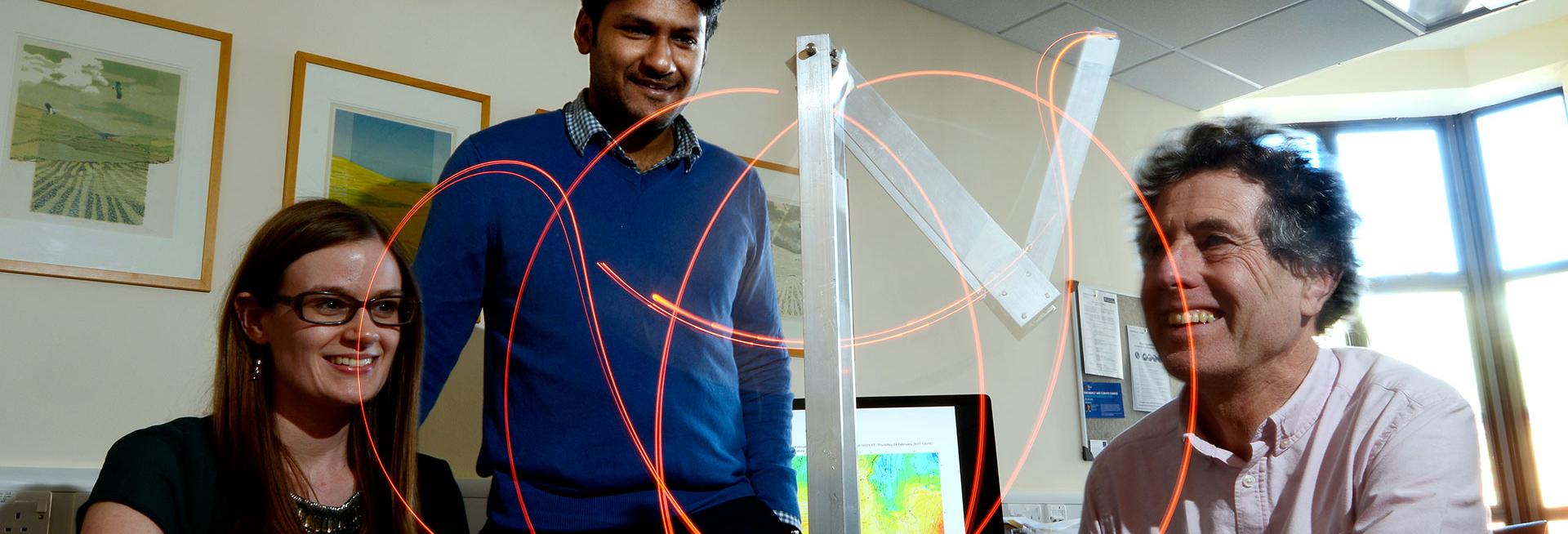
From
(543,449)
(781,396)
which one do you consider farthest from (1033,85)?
(543,449)

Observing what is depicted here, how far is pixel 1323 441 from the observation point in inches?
44.4

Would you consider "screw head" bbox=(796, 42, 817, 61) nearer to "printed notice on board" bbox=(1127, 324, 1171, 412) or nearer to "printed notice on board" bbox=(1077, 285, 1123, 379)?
"printed notice on board" bbox=(1127, 324, 1171, 412)

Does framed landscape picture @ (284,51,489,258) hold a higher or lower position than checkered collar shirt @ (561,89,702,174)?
higher

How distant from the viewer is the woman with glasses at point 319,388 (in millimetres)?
1411

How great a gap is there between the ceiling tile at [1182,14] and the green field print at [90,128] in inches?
98.0

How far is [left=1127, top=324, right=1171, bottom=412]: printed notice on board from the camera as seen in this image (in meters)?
2.65

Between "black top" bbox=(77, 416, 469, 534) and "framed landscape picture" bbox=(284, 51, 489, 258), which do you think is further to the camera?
"framed landscape picture" bbox=(284, 51, 489, 258)

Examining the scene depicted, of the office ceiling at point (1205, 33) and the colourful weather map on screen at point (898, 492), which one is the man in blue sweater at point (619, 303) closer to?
the colourful weather map on screen at point (898, 492)

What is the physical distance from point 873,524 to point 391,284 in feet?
3.04

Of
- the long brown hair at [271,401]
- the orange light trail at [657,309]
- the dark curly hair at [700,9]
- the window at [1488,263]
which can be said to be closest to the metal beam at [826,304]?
the orange light trail at [657,309]

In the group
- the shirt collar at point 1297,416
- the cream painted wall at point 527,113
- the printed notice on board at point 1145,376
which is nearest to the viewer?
the shirt collar at point 1297,416

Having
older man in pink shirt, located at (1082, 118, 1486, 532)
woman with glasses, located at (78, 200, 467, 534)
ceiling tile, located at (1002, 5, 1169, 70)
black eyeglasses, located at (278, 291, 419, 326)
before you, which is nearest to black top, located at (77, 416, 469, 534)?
woman with glasses, located at (78, 200, 467, 534)

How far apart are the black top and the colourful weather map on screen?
96cm

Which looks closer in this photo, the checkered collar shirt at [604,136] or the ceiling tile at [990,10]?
the checkered collar shirt at [604,136]
